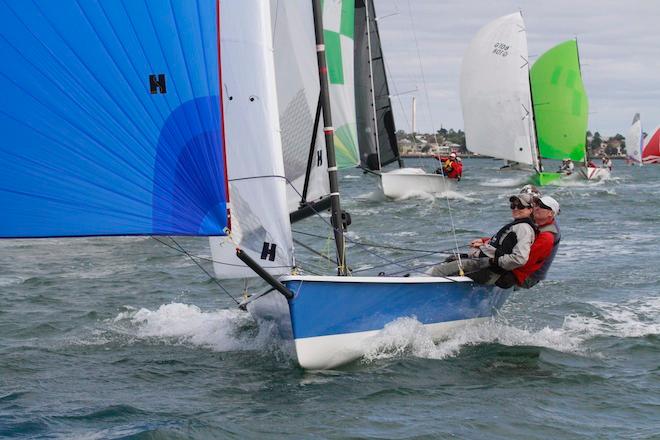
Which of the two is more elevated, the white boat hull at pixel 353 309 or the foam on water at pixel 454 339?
the white boat hull at pixel 353 309

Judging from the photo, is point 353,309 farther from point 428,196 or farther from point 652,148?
point 652,148

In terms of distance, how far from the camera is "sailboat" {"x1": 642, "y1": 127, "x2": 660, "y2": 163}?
76.5m

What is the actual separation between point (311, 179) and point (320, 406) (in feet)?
8.75

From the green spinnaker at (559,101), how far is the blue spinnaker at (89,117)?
28.5m

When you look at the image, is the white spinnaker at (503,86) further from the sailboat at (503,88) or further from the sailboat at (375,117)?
the sailboat at (375,117)

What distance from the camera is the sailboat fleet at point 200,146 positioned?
6273 millimetres

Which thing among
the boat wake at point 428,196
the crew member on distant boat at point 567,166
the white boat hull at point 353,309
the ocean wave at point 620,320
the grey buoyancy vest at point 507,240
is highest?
the grey buoyancy vest at point 507,240

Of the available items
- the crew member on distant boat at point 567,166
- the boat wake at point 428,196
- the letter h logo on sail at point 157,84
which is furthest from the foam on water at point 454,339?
the crew member on distant boat at point 567,166

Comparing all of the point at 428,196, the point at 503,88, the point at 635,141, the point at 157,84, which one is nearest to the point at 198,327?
the point at 157,84

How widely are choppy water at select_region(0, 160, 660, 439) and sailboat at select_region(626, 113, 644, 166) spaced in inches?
2318

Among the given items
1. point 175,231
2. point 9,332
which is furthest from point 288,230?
point 9,332

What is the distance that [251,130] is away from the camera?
7.03 meters

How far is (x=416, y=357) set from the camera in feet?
25.6

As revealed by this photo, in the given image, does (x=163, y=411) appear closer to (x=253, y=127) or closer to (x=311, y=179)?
(x=253, y=127)
